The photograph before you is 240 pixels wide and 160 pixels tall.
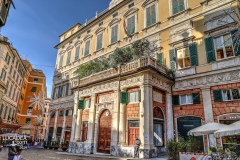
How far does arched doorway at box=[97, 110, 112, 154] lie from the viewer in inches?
540

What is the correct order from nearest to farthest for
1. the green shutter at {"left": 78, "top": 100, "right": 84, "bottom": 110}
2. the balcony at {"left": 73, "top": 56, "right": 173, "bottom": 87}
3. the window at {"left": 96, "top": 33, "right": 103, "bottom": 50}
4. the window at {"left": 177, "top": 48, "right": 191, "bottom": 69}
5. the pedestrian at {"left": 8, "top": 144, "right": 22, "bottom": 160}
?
the pedestrian at {"left": 8, "top": 144, "right": 22, "bottom": 160}, the balcony at {"left": 73, "top": 56, "right": 173, "bottom": 87}, the window at {"left": 177, "top": 48, "right": 191, "bottom": 69}, the green shutter at {"left": 78, "top": 100, "right": 84, "bottom": 110}, the window at {"left": 96, "top": 33, "right": 103, "bottom": 50}

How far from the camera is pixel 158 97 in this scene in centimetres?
1334

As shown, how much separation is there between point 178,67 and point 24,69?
118 feet

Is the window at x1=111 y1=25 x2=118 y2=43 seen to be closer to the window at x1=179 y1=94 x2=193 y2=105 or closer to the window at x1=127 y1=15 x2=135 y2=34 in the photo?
the window at x1=127 y1=15 x2=135 y2=34

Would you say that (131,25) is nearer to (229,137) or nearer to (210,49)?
(210,49)

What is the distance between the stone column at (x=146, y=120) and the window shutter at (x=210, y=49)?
4867 millimetres

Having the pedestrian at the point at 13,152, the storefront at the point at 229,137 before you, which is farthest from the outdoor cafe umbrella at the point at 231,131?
the pedestrian at the point at 13,152

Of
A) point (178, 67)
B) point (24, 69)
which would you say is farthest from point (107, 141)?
point (24, 69)

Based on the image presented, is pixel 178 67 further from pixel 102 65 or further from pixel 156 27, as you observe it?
pixel 102 65

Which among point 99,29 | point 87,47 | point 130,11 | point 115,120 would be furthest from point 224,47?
point 87,47

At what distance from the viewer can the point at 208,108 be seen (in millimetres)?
11945

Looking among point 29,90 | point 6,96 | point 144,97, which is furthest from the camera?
point 29,90

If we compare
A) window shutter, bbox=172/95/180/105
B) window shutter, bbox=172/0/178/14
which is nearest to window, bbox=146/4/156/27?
window shutter, bbox=172/0/178/14

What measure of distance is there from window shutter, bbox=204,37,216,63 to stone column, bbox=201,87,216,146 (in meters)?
2.19
